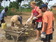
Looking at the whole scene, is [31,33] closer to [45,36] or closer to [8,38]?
[8,38]

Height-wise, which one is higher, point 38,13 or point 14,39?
point 38,13

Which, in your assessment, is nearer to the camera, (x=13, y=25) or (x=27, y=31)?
(x=27, y=31)

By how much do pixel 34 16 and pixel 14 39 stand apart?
1.25m

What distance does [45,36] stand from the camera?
6590mm

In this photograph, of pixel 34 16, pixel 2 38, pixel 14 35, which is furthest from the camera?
pixel 2 38

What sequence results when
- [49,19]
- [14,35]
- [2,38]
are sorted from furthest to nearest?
1. [2,38]
2. [14,35]
3. [49,19]

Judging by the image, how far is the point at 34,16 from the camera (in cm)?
914

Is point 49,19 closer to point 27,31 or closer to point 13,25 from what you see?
point 27,31

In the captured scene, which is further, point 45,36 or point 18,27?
point 18,27

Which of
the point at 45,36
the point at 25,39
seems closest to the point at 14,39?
the point at 25,39

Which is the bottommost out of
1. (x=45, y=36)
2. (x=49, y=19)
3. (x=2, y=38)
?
(x=2, y=38)

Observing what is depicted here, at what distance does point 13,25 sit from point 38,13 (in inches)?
64.6


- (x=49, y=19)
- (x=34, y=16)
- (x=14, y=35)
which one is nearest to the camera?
(x=49, y=19)

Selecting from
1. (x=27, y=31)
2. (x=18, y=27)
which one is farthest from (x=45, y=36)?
(x=18, y=27)
